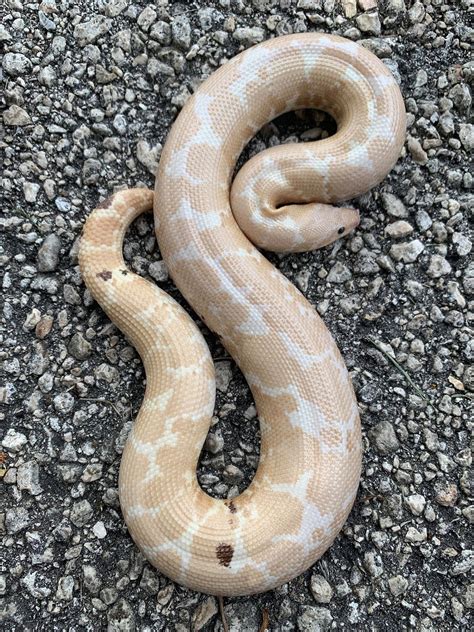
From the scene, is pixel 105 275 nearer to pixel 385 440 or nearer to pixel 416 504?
pixel 385 440

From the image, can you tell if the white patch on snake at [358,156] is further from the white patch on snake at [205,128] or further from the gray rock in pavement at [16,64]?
the gray rock in pavement at [16,64]

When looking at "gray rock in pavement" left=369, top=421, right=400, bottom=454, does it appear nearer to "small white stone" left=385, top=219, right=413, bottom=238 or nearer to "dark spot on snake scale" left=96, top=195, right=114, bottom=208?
"small white stone" left=385, top=219, right=413, bottom=238

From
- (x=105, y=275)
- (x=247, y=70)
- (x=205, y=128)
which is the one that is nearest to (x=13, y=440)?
(x=105, y=275)

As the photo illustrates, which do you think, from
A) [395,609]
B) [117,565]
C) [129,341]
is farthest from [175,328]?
[395,609]

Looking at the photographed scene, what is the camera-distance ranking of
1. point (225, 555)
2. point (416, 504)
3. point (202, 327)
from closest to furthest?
point (225, 555)
point (416, 504)
point (202, 327)

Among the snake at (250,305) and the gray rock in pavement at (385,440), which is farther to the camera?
the gray rock in pavement at (385,440)

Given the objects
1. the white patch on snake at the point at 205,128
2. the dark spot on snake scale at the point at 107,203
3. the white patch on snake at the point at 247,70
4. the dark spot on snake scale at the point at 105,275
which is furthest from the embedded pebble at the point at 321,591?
the white patch on snake at the point at 247,70
